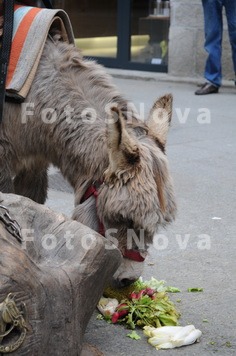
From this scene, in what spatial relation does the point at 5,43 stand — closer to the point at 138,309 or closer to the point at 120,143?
the point at 120,143

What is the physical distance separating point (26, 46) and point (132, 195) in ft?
4.16

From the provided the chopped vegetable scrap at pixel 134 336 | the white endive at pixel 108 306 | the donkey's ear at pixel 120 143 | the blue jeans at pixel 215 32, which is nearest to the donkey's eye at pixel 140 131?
the donkey's ear at pixel 120 143

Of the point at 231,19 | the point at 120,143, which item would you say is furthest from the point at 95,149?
the point at 231,19

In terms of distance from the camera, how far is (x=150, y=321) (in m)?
4.95

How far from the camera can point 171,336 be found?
4762mm

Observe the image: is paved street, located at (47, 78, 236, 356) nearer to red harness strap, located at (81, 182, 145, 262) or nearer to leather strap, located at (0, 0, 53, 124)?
red harness strap, located at (81, 182, 145, 262)

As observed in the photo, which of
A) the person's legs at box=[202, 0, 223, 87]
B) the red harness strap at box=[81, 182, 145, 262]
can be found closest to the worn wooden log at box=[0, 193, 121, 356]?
the red harness strap at box=[81, 182, 145, 262]

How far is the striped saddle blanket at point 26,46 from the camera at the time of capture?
16.8 ft

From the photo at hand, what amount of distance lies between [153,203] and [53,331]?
0.94 metres

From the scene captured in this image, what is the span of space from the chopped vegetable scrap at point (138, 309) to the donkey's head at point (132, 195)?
14.7 inches

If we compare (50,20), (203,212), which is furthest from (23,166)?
(203,212)

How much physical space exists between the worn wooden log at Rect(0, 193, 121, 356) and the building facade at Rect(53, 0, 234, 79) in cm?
886

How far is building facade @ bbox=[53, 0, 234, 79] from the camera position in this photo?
1310 centimetres

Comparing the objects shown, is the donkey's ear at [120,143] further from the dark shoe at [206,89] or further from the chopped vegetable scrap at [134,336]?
the dark shoe at [206,89]
